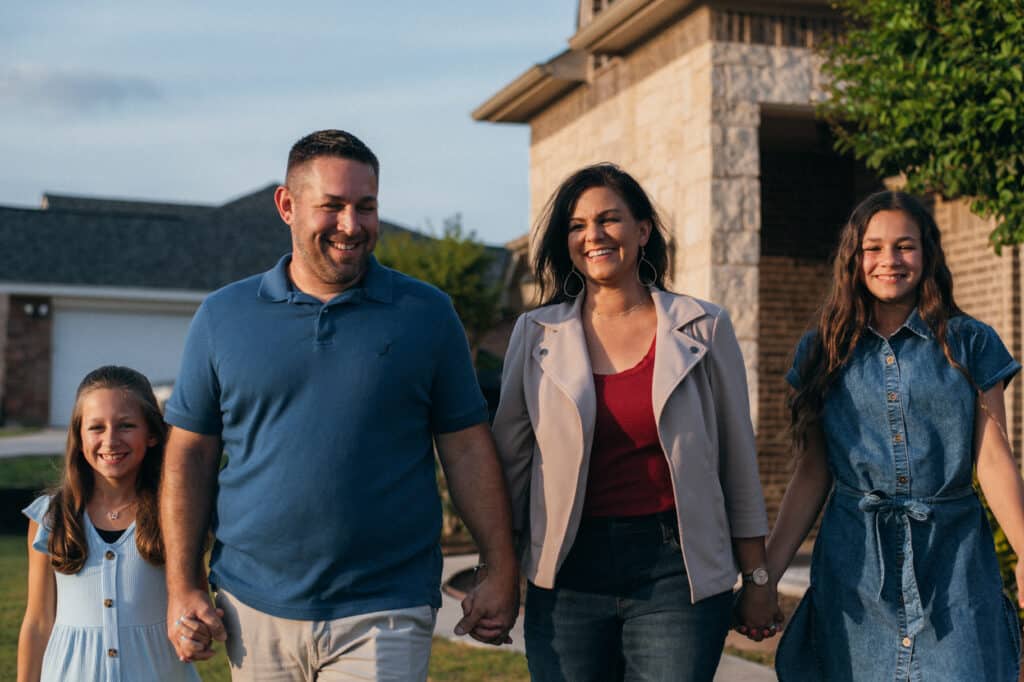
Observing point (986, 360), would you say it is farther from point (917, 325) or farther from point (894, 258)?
point (894, 258)

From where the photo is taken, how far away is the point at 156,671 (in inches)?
147

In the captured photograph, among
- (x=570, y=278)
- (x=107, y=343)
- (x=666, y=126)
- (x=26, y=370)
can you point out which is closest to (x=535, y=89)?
(x=666, y=126)

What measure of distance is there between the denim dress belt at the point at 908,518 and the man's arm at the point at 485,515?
1.02 metres

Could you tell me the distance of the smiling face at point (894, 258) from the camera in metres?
3.69

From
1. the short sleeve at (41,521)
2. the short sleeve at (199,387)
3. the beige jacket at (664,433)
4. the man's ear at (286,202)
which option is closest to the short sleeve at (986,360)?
the beige jacket at (664,433)

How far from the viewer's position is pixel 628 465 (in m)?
3.54

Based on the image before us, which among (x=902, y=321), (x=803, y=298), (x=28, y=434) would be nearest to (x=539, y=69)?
(x=803, y=298)

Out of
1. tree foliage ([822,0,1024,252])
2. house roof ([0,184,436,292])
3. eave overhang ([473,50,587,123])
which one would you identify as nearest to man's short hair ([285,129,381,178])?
tree foliage ([822,0,1024,252])

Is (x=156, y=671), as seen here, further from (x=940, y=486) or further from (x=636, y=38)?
(x=636, y=38)

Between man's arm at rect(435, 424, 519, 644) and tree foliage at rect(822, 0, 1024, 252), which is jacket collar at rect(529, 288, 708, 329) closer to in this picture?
man's arm at rect(435, 424, 519, 644)

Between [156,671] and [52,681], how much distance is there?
0.30 meters

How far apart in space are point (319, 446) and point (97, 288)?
102ft

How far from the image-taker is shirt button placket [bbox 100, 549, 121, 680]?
3723 mm

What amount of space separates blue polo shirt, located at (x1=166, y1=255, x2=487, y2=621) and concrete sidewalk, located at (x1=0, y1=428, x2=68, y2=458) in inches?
725
